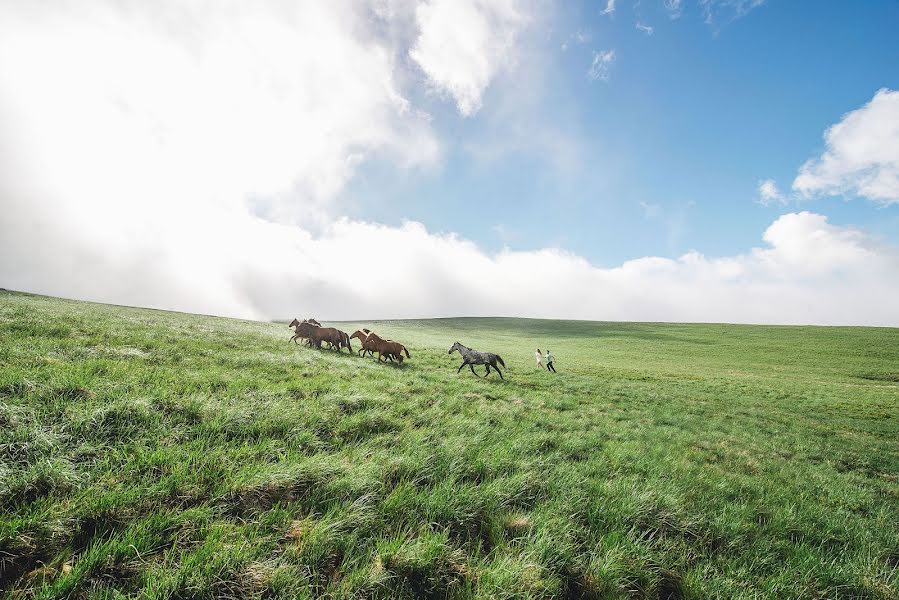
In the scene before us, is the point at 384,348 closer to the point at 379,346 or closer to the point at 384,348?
the point at 384,348

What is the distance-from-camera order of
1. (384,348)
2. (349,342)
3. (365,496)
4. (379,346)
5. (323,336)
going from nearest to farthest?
(365,496) → (384,348) → (379,346) → (349,342) → (323,336)

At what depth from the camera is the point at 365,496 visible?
13.6ft

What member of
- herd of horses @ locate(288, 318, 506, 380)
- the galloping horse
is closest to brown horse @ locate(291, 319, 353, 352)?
herd of horses @ locate(288, 318, 506, 380)

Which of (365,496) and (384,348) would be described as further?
(384,348)

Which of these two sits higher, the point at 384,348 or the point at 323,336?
the point at 323,336

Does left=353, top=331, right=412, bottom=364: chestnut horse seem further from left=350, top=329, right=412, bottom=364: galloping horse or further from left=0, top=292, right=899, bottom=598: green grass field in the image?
left=0, top=292, right=899, bottom=598: green grass field

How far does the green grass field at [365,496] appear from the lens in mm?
3018

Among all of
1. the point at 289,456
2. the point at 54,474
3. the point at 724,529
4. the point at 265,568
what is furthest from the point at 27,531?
the point at 724,529

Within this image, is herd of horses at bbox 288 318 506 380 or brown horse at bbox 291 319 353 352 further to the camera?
brown horse at bbox 291 319 353 352

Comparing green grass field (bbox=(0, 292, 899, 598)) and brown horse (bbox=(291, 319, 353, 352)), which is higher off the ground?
brown horse (bbox=(291, 319, 353, 352))

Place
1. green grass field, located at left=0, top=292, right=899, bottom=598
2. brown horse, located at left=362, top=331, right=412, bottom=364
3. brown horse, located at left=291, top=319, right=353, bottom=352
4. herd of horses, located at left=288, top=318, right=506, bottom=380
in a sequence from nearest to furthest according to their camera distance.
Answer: green grass field, located at left=0, top=292, right=899, bottom=598
herd of horses, located at left=288, top=318, right=506, bottom=380
brown horse, located at left=362, top=331, right=412, bottom=364
brown horse, located at left=291, top=319, right=353, bottom=352

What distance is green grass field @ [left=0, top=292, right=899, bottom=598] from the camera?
302 centimetres

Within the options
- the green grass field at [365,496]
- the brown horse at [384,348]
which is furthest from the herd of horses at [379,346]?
the green grass field at [365,496]

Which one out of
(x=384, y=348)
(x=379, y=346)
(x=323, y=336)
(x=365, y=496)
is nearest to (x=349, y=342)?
(x=323, y=336)
